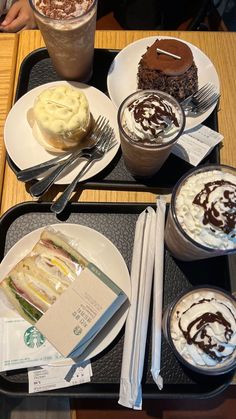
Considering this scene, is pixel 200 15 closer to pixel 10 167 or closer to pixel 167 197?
pixel 167 197

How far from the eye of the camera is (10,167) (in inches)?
45.8

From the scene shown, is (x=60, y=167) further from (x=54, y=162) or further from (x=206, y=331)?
(x=206, y=331)

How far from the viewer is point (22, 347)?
96cm

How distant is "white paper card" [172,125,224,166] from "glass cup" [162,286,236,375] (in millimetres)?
417

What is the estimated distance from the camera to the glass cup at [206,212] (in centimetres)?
89

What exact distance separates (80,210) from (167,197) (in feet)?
0.84

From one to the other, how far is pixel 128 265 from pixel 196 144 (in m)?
0.42

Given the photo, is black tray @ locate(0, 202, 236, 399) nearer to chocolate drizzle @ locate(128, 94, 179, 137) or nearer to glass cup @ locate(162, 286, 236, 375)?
glass cup @ locate(162, 286, 236, 375)

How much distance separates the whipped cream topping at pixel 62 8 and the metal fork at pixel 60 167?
320mm

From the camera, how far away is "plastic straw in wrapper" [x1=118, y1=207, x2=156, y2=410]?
92 centimetres

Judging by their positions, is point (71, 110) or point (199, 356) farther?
point (71, 110)

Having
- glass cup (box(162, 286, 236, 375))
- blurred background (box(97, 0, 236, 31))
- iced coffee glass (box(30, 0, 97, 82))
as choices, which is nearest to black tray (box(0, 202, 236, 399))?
glass cup (box(162, 286, 236, 375))

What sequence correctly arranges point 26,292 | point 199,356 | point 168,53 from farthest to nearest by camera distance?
point 168,53
point 26,292
point 199,356

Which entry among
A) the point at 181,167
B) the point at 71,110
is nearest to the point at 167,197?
the point at 181,167
